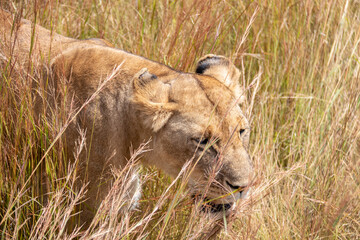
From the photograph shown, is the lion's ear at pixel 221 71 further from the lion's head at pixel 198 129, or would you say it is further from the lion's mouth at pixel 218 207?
the lion's mouth at pixel 218 207

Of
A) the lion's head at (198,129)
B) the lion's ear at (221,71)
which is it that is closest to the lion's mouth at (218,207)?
the lion's head at (198,129)

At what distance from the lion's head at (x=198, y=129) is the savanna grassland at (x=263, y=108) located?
5.0 inches

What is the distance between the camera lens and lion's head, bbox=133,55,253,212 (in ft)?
8.13

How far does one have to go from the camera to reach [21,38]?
10.5 ft

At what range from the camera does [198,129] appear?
252cm

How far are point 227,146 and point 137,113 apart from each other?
0.51 meters

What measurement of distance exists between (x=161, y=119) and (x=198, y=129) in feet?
0.63

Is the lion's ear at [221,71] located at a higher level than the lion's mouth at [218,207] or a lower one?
higher

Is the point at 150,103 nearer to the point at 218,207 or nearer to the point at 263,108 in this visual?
the point at 218,207

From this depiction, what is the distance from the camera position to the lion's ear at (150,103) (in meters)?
2.57

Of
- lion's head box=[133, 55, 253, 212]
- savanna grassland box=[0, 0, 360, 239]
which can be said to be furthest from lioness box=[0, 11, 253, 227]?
savanna grassland box=[0, 0, 360, 239]

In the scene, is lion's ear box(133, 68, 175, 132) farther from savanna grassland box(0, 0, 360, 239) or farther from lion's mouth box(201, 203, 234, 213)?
→ lion's mouth box(201, 203, 234, 213)

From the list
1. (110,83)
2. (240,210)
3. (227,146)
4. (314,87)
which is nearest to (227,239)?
(240,210)

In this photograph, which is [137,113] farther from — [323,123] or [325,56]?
[325,56]
